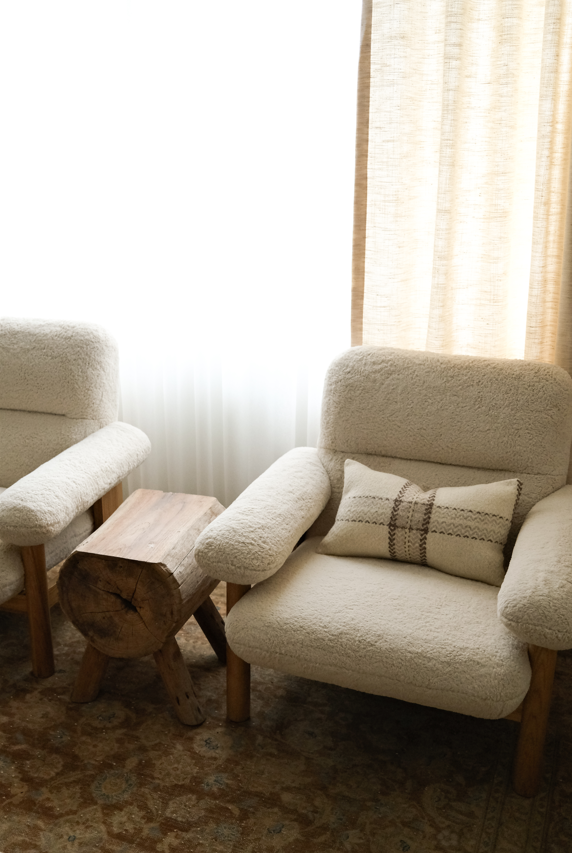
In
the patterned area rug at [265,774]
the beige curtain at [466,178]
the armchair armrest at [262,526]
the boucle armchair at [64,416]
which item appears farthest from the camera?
the boucle armchair at [64,416]

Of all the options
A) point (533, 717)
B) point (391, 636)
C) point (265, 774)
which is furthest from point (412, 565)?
point (265, 774)

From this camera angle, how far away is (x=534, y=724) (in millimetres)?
1755

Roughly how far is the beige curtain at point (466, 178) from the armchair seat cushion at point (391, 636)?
855 millimetres

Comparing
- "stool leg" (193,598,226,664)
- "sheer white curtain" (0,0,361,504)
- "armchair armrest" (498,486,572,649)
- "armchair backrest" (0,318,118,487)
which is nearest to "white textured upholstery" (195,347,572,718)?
"armchair armrest" (498,486,572,649)

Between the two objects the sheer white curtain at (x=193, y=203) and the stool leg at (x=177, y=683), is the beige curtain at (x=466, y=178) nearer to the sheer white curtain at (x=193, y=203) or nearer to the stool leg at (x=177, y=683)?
the sheer white curtain at (x=193, y=203)

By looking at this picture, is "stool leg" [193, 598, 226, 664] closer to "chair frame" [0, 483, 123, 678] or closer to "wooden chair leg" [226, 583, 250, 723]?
"wooden chair leg" [226, 583, 250, 723]

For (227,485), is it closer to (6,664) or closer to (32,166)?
(6,664)

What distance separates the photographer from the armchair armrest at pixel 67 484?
198 centimetres

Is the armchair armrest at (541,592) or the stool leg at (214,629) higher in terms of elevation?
the armchair armrest at (541,592)

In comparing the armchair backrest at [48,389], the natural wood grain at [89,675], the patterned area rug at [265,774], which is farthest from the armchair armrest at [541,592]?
the armchair backrest at [48,389]

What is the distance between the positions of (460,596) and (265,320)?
4.21ft

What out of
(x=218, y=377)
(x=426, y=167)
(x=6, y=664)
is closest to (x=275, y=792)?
(x=6, y=664)

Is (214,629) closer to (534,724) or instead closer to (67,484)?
(67,484)

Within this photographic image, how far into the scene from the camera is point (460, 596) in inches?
73.6
